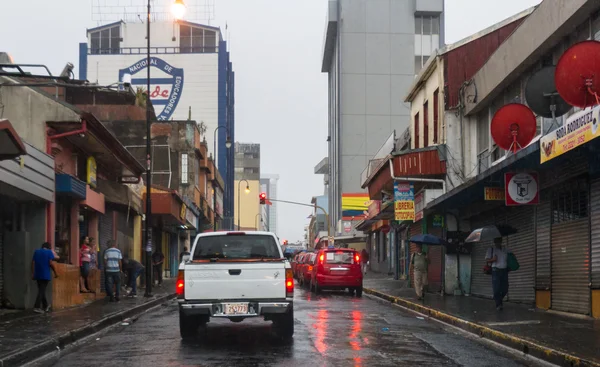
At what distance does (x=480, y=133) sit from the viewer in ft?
90.6

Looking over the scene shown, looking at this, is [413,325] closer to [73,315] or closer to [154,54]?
[73,315]

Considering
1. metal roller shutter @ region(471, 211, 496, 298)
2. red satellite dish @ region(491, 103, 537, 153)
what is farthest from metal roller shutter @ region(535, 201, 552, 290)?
metal roller shutter @ region(471, 211, 496, 298)

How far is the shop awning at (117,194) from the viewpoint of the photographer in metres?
27.4

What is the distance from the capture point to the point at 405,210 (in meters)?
30.3

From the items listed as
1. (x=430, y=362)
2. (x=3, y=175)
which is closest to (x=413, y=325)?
(x=430, y=362)

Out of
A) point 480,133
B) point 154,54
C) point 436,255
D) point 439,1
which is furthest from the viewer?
point 154,54

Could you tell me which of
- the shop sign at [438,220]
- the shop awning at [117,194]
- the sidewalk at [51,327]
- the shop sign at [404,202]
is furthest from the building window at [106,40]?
the sidewalk at [51,327]

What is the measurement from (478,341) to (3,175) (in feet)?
32.0

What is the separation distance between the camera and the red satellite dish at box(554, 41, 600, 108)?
1197 cm

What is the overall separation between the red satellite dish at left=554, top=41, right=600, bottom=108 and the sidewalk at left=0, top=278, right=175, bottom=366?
8.71 m

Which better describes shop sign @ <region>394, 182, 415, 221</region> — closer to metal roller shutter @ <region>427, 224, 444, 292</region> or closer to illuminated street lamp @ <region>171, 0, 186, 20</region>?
metal roller shutter @ <region>427, 224, 444, 292</region>

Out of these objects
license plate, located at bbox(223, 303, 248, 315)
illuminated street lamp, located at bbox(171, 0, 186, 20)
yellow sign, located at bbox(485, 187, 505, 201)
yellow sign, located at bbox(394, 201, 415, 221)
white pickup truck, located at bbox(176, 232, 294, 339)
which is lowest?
license plate, located at bbox(223, 303, 248, 315)

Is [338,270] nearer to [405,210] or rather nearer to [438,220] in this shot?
[405,210]

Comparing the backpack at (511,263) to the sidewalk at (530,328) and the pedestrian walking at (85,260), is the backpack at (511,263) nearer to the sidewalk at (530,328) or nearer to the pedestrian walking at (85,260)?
the sidewalk at (530,328)
